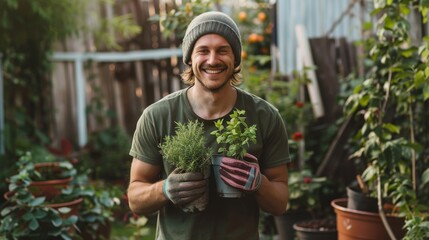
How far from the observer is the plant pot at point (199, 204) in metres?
2.78

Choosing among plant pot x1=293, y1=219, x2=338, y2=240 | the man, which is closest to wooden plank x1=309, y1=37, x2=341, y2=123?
plant pot x1=293, y1=219, x2=338, y2=240

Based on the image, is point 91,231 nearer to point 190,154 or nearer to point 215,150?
point 215,150

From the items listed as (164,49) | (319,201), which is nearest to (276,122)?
(319,201)

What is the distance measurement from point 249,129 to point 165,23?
100 inches

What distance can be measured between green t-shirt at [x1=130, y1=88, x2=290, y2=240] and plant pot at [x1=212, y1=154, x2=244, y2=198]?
0.46ft

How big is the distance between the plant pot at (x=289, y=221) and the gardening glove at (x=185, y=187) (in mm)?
3134

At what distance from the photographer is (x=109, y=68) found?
372 inches

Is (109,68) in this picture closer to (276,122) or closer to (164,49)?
(164,49)

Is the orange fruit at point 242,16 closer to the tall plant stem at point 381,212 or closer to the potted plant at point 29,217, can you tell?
the potted plant at point 29,217

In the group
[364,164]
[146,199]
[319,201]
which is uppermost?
[146,199]

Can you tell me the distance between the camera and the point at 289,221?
5824 mm

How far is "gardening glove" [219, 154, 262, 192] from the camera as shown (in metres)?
2.72

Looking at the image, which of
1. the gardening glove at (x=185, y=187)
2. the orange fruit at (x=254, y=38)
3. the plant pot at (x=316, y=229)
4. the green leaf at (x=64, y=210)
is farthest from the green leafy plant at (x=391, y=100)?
the orange fruit at (x=254, y=38)

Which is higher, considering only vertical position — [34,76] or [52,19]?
[52,19]
